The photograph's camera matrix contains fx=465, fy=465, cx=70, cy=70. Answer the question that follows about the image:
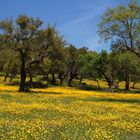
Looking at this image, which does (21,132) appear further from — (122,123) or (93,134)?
(122,123)

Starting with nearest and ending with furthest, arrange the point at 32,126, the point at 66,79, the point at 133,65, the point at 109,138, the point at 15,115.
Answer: the point at 109,138, the point at 32,126, the point at 15,115, the point at 133,65, the point at 66,79

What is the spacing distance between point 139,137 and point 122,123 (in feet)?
15.2

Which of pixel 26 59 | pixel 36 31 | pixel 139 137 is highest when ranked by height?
pixel 36 31

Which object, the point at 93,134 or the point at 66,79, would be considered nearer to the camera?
the point at 93,134

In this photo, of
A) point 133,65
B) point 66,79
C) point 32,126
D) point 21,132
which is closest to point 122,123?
point 32,126

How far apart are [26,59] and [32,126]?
43495 millimetres

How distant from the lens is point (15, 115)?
25141mm

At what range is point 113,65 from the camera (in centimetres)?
10394

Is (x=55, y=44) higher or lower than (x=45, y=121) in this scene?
higher

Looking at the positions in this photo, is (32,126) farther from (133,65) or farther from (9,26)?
(133,65)

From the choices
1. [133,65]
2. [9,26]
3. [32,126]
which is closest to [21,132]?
[32,126]

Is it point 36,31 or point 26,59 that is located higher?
point 36,31

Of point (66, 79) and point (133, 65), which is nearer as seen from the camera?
point (133, 65)

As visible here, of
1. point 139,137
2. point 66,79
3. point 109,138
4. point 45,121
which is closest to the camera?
point 109,138
